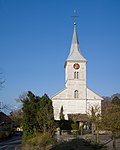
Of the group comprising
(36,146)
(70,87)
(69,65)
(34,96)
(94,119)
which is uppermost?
(69,65)

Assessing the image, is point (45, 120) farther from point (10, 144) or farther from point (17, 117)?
point (17, 117)

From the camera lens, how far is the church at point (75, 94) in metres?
70.6

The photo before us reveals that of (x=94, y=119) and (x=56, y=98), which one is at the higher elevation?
(x=56, y=98)

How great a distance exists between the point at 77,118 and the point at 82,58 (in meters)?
15.0

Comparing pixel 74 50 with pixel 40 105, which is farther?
pixel 74 50

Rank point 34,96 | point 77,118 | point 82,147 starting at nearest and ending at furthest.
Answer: point 82,147 < point 34,96 < point 77,118

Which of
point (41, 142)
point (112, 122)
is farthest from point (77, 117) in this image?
point (112, 122)

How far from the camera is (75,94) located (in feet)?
236

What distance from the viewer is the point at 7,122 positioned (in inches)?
2744

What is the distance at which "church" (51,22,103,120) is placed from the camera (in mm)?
70625

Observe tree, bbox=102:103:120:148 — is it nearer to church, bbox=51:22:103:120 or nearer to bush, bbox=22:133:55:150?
bush, bbox=22:133:55:150

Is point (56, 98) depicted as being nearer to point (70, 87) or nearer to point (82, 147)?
point (70, 87)

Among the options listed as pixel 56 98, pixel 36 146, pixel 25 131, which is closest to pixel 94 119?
pixel 36 146

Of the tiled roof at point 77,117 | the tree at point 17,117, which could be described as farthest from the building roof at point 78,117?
the tree at point 17,117
